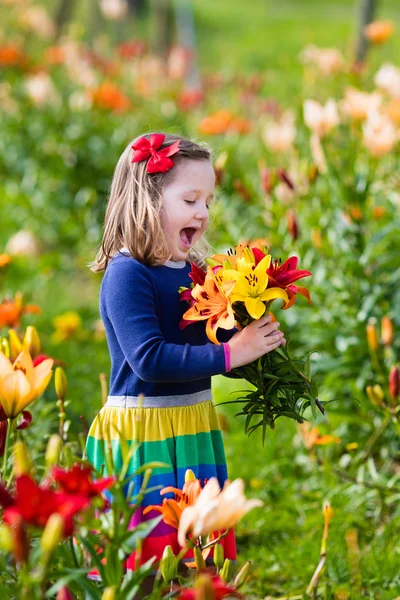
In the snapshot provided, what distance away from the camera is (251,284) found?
1341mm

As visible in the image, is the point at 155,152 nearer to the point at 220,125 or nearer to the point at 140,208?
the point at 140,208

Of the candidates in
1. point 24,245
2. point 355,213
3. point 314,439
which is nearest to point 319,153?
point 355,213

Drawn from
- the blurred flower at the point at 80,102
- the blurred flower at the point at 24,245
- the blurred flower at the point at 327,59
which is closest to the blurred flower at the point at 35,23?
the blurred flower at the point at 80,102

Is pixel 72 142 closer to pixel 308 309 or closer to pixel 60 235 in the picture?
pixel 60 235

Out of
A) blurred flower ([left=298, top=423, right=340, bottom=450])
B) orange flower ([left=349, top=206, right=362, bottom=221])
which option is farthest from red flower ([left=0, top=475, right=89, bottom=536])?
orange flower ([left=349, top=206, right=362, bottom=221])

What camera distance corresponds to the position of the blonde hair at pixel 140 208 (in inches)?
62.9

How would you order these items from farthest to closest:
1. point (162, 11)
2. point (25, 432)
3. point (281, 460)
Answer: point (162, 11)
point (281, 460)
point (25, 432)

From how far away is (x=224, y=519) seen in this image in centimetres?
112

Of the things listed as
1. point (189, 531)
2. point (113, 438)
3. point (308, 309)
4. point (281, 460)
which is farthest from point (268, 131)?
point (189, 531)

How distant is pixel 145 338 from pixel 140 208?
0.27 metres

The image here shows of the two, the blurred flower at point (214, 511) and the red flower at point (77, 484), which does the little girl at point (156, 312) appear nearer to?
the blurred flower at point (214, 511)

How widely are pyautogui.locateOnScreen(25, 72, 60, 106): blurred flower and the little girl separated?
3.53m

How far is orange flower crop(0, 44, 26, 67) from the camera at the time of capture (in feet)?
18.2

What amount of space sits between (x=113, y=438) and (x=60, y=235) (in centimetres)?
372
